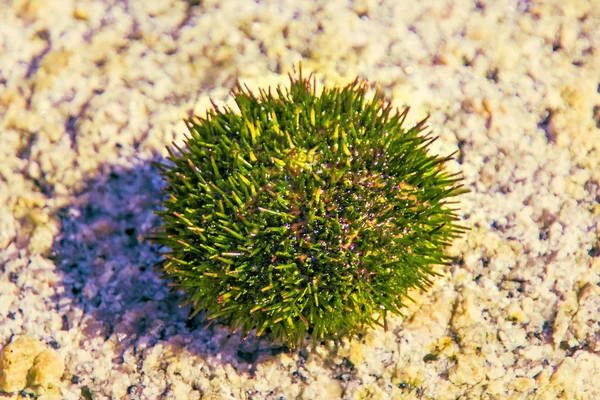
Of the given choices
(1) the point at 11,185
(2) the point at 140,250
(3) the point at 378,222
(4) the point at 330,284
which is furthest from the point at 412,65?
(1) the point at 11,185

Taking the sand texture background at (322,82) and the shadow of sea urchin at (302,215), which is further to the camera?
the sand texture background at (322,82)

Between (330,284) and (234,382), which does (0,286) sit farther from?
(330,284)

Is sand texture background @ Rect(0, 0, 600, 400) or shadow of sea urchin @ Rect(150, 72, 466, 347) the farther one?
sand texture background @ Rect(0, 0, 600, 400)

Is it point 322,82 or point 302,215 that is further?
point 322,82

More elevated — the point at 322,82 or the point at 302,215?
the point at 322,82
